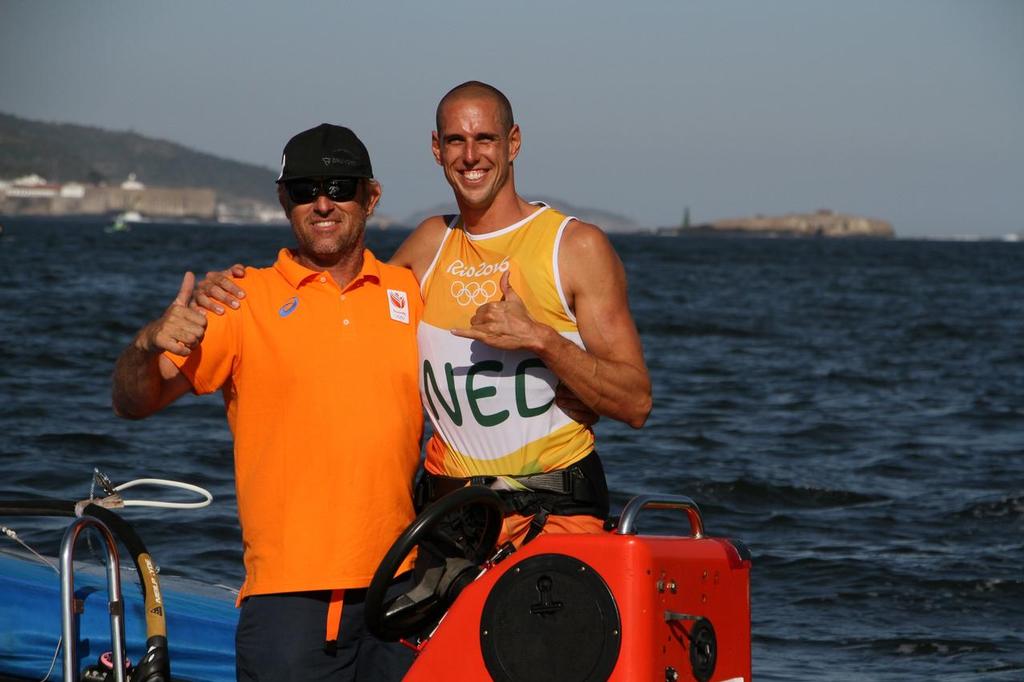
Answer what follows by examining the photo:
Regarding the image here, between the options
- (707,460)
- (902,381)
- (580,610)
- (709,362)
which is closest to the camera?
(580,610)

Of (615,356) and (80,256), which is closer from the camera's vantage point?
(615,356)

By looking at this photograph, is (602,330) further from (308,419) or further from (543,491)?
(308,419)

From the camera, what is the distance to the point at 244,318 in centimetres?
368

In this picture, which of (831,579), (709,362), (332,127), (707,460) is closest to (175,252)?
(709,362)

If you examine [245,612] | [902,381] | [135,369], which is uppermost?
[135,369]

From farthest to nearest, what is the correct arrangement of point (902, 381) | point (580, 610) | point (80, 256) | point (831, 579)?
point (80, 256), point (902, 381), point (831, 579), point (580, 610)

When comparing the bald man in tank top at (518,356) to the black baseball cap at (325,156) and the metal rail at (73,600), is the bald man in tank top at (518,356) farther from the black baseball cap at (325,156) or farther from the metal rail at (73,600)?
the metal rail at (73,600)

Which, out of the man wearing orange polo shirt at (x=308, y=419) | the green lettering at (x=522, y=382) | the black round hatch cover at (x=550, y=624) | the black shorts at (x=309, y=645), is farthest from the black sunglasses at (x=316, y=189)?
the black round hatch cover at (x=550, y=624)

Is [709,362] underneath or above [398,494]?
underneath

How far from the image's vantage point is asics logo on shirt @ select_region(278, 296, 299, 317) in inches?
A: 145

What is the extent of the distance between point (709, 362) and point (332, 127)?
2135cm

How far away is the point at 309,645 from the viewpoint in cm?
359

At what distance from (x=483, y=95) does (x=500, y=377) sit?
77 cm

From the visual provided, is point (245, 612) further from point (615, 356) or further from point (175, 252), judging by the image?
point (175, 252)
